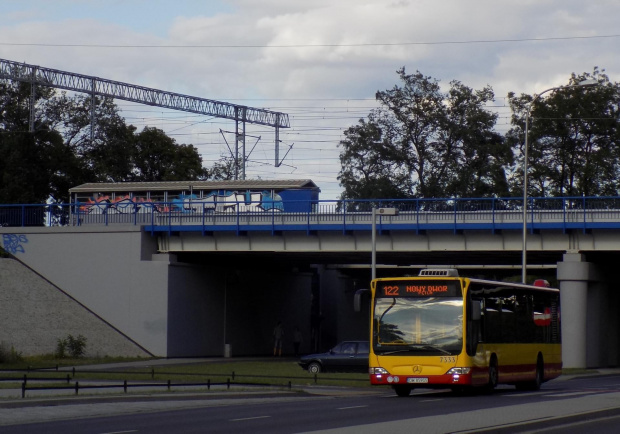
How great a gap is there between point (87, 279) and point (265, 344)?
12.6 m

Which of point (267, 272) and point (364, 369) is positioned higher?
point (267, 272)

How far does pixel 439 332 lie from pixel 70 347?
2557 cm

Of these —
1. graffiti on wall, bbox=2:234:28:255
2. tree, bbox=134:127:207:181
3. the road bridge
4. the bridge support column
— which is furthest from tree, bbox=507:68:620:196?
graffiti on wall, bbox=2:234:28:255

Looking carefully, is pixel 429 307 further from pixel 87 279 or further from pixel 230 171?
pixel 230 171

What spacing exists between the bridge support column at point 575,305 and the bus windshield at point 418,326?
21.2 meters

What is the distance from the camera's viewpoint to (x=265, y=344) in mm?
57406

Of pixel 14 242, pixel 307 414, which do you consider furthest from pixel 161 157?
pixel 307 414

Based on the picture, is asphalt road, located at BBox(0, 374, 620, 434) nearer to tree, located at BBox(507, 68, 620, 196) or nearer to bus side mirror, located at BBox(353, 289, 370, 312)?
bus side mirror, located at BBox(353, 289, 370, 312)

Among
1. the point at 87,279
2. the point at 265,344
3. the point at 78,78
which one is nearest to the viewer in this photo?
the point at 87,279

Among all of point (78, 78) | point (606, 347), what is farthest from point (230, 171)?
point (606, 347)

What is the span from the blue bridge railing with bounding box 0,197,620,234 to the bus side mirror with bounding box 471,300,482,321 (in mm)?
19815

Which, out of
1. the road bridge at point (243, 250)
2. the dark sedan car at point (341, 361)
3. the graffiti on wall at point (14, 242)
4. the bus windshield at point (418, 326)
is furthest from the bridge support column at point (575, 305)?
the graffiti on wall at point (14, 242)

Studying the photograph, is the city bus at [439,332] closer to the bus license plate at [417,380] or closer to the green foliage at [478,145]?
the bus license plate at [417,380]

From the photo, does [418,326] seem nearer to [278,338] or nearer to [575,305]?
[575,305]
